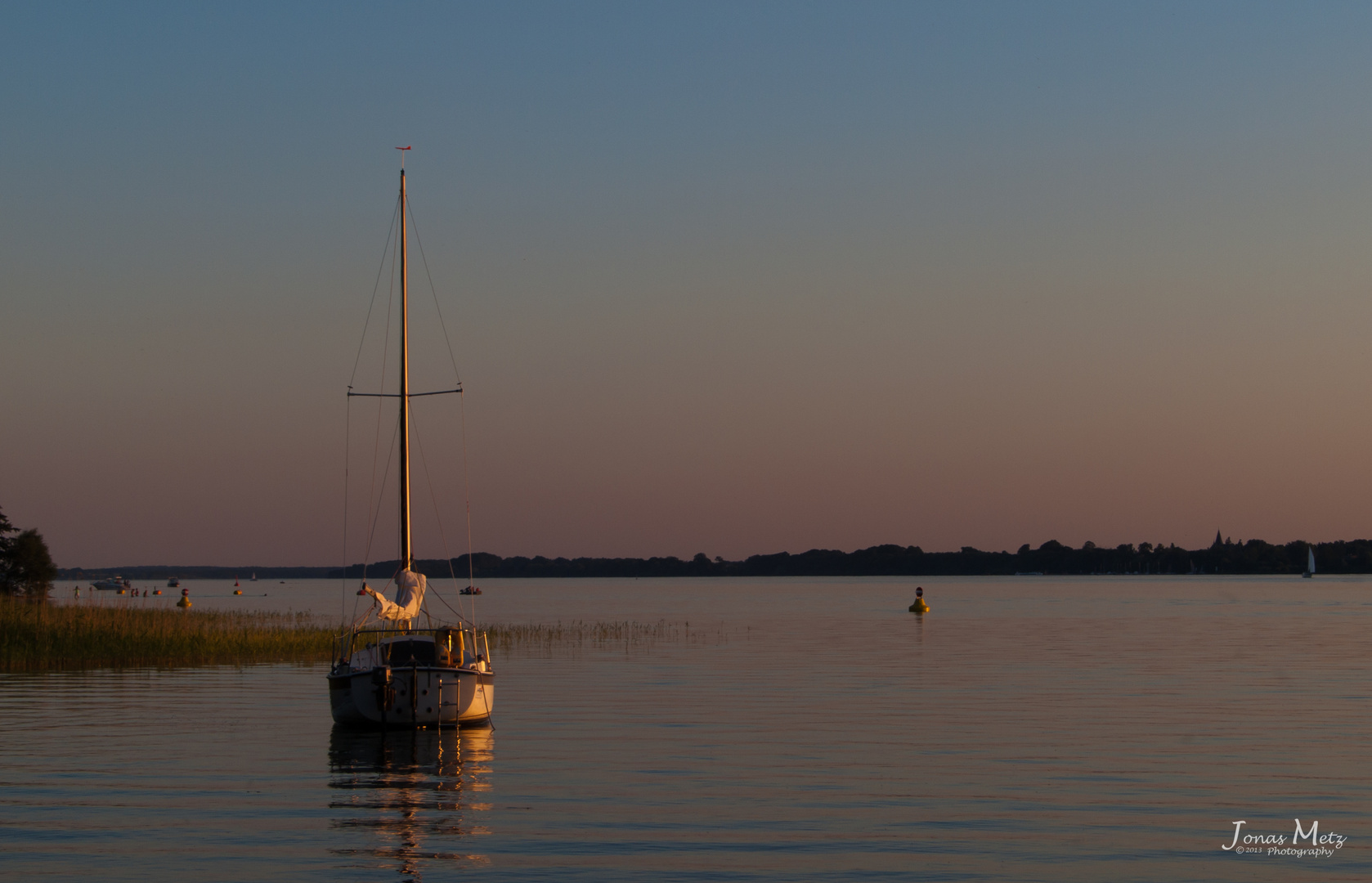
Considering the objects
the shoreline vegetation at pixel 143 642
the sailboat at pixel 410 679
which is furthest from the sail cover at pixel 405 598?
the shoreline vegetation at pixel 143 642

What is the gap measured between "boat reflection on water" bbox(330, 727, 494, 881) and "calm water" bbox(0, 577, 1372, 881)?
86 mm

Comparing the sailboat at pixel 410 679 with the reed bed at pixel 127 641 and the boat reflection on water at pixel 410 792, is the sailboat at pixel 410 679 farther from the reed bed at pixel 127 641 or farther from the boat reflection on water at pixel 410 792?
the reed bed at pixel 127 641

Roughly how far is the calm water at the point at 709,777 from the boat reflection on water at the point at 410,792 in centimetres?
9

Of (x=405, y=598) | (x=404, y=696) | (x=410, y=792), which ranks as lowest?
(x=410, y=792)

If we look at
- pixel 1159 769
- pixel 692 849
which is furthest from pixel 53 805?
pixel 1159 769

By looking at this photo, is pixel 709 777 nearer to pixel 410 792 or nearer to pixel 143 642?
pixel 410 792

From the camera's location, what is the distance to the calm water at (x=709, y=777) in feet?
59.5

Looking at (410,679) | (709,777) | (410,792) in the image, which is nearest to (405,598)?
(410,679)

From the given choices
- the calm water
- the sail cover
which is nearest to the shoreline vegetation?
the calm water

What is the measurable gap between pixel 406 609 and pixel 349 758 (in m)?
5.83

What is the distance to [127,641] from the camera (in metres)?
52.0

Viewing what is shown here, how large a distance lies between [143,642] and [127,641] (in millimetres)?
598

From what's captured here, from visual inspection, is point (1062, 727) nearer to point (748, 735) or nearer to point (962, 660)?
point (748, 735)

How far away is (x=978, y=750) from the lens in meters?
28.5
